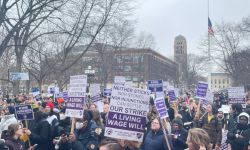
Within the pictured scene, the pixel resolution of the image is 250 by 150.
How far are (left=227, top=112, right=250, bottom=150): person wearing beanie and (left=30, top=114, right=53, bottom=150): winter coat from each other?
3.92 meters

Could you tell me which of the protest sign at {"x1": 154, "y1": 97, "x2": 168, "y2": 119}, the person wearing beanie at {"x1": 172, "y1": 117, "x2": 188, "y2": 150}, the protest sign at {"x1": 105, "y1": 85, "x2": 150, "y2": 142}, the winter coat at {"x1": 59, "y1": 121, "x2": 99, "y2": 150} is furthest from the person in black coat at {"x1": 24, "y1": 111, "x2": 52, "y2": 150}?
the protest sign at {"x1": 105, "y1": 85, "x2": 150, "y2": 142}

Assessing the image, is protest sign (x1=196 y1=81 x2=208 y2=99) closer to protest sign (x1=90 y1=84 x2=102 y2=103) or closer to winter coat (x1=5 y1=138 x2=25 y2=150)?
protest sign (x1=90 y1=84 x2=102 y2=103)

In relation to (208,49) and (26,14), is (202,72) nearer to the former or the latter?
(208,49)

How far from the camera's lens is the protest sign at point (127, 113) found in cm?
671

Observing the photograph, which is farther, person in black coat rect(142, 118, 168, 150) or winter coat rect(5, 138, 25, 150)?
person in black coat rect(142, 118, 168, 150)

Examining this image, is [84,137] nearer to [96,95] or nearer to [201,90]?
[96,95]

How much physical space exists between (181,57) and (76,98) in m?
100.0

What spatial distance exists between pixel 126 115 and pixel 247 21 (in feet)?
167

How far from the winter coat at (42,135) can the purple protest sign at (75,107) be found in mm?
531

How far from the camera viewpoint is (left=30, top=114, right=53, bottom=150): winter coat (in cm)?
910

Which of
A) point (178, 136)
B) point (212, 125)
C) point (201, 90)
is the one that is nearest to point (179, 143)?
point (178, 136)

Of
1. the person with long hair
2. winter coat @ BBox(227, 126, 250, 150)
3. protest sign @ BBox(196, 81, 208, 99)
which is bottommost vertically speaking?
winter coat @ BBox(227, 126, 250, 150)

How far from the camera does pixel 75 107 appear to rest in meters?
9.14

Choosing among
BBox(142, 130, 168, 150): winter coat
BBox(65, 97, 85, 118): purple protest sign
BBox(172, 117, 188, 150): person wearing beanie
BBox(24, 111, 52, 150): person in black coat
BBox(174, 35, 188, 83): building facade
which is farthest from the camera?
BBox(174, 35, 188, 83): building facade
